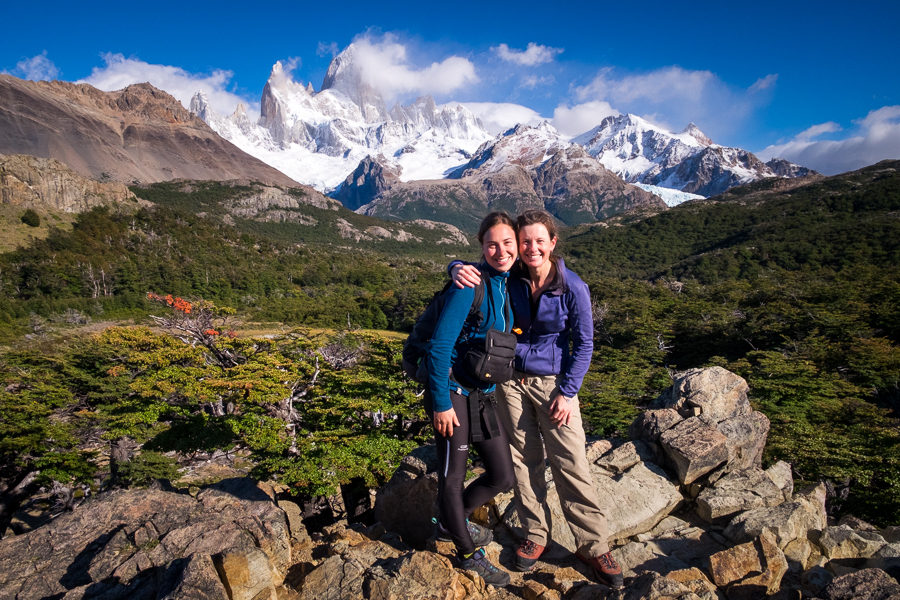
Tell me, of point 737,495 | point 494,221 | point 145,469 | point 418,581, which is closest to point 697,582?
point 418,581

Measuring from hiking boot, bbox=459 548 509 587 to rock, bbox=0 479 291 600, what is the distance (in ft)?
5.08

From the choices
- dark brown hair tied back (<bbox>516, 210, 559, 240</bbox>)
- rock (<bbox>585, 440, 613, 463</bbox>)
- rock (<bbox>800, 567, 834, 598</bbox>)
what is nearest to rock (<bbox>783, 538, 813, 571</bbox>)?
rock (<bbox>800, 567, 834, 598</bbox>)

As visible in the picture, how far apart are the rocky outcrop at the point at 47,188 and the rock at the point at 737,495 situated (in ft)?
421

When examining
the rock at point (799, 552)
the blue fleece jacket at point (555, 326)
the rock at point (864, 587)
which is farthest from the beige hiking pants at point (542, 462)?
the rock at point (799, 552)

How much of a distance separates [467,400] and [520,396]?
0.59m

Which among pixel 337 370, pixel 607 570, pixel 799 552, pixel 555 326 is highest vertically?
pixel 555 326

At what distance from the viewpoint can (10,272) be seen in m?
73.6

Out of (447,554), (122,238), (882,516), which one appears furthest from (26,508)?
(122,238)

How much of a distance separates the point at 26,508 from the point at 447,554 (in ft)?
64.9

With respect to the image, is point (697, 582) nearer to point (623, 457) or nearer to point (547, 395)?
point (547, 395)

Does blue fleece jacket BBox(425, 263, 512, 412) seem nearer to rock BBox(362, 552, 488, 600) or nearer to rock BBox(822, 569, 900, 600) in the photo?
rock BBox(362, 552, 488, 600)

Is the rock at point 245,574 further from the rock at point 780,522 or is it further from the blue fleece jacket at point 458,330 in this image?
the rock at point 780,522

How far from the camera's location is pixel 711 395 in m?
6.64

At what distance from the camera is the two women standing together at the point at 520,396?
3.31 meters
